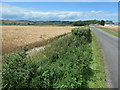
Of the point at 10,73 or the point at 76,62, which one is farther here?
the point at 76,62

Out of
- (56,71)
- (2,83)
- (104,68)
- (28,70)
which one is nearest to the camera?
(2,83)

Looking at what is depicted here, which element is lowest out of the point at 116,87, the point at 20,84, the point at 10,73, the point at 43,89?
the point at 116,87

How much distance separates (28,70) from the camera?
368 cm

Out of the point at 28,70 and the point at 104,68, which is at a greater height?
the point at 28,70

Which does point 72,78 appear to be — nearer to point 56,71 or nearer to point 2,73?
point 56,71

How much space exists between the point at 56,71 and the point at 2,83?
1.39 meters

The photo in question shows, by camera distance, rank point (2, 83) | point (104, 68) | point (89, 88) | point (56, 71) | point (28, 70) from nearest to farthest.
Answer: point (2, 83), point (28, 70), point (56, 71), point (89, 88), point (104, 68)

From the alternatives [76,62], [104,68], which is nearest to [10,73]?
[76,62]

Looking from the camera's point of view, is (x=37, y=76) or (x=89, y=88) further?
(x=89, y=88)

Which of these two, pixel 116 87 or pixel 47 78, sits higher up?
pixel 47 78

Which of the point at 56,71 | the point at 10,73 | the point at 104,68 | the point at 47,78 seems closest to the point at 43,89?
the point at 47,78

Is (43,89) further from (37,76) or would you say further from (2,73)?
(2,73)

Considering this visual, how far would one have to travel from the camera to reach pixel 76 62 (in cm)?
500

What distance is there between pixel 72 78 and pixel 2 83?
1.71 m
